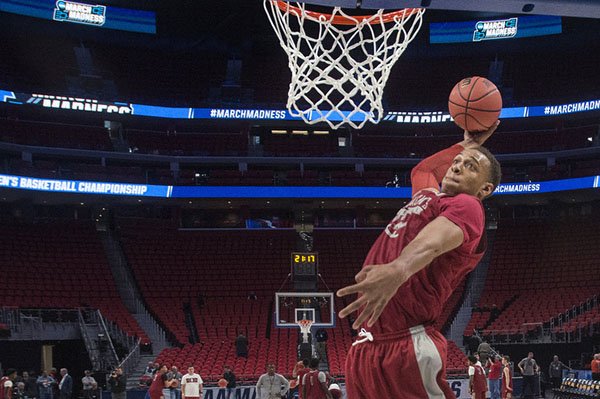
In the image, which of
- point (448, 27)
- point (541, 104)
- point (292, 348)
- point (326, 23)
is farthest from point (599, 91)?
point (326, 23)

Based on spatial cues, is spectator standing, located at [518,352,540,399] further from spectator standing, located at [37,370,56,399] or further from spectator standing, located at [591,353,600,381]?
spectator standing, located at [37,370,56,399]

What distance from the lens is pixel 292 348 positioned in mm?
22594

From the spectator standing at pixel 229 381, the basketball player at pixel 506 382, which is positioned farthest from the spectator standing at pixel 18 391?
the basketball player at pixel 506 382

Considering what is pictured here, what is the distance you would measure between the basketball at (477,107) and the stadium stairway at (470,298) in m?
21.1

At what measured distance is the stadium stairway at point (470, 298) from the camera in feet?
81.9

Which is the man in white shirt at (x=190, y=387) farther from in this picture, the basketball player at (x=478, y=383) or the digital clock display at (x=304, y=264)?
the digital clock display at (x=304, y=264)

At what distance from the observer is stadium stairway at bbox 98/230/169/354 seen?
2427 cm

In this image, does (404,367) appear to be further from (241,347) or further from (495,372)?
(241,347)

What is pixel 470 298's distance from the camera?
27.0 meters

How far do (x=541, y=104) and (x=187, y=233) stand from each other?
43.9 feet

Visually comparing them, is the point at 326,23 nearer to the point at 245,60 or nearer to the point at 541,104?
the point at 541,104

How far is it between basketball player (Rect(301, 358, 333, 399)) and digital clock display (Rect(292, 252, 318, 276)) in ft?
47.7

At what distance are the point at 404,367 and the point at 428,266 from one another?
0.43m

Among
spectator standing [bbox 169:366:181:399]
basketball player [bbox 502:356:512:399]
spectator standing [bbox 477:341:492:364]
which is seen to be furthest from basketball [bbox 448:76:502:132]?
spectator standing [bbox 477:341:492:364]
